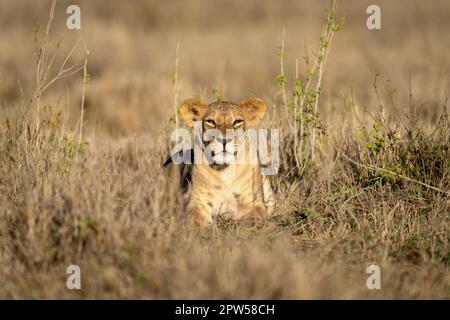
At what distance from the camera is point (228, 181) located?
23.1 feet

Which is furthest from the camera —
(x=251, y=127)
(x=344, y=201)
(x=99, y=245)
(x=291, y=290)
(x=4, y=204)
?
(x=251, y=127)

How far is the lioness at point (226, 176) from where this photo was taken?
6891mm

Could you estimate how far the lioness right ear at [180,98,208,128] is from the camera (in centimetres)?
708

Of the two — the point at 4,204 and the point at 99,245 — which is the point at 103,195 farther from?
the point at 4,204

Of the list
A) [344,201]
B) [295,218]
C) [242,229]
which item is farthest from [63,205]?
[344,201]

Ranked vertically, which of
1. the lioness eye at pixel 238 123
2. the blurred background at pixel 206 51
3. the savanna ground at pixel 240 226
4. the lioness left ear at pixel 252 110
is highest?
the blurred background at pixel 206 51

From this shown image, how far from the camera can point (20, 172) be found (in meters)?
6.34

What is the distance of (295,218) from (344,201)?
514 millimetres

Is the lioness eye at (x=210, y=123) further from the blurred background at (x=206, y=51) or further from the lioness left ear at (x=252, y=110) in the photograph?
the blurred background at (x=206, y=51)

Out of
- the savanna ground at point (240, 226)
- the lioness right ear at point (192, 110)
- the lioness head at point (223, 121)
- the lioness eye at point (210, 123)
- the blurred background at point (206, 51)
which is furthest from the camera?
the blurred background at point (206, 51)

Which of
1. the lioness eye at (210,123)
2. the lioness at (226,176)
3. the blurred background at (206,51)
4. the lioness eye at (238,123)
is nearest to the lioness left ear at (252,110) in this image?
the lioness at (226,176)

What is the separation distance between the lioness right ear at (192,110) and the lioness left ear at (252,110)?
38 cm

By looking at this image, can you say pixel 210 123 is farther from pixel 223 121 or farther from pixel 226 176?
pixel 226 176

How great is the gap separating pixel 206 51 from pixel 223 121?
14.2 meters
